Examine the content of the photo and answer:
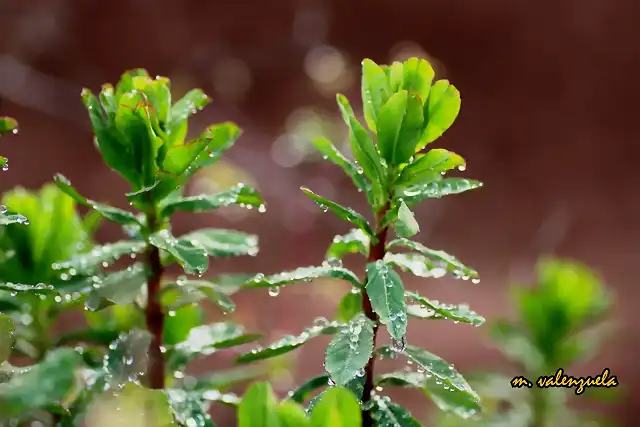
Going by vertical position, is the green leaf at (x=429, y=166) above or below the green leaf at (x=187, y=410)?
above

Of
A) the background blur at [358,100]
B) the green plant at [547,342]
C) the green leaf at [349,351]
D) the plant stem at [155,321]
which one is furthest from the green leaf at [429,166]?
the background blur at [358,100]

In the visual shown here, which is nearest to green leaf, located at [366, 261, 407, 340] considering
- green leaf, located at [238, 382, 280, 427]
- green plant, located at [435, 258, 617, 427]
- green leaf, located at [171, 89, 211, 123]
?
green leaf, located at [238, 382, 280, 427]

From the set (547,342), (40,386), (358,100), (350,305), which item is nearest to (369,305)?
(350,305)

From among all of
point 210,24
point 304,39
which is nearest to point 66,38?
point 210,24

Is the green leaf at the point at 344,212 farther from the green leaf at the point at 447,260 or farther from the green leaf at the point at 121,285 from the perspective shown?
the green leaf at the point at 121,285

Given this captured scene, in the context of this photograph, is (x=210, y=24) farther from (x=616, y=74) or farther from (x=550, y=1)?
(x=616, y=74)

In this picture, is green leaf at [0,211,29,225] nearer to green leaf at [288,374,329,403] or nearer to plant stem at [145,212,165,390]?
plant stem at [145,212,165,390]
